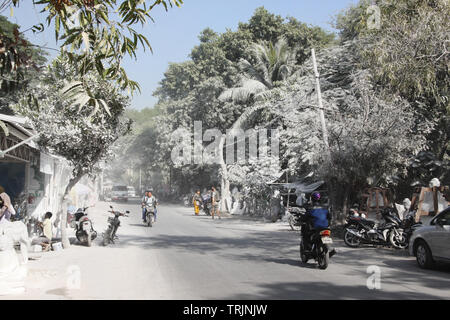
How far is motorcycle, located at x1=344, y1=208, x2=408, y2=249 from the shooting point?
14008 millimetres

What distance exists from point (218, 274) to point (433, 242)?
4.81 meters

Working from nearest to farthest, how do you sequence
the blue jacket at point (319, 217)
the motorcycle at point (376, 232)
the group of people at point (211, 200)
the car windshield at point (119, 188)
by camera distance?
the blue jacket at point (319, 217), the motorcycle at point (376, 232), the group of people at point (211, 200), the car windshield at point (119, 188)

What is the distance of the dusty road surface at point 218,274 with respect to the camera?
300 inches

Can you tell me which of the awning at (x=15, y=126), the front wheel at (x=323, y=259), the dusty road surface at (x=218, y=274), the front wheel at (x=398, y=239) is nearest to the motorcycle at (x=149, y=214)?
the dusty road surface at (x=218, y=274)

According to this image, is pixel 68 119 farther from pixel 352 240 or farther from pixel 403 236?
pixel 403 236

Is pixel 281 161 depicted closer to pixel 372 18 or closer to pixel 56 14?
pixel 372 18

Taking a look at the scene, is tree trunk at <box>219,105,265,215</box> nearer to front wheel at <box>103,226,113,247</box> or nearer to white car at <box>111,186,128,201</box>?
front wheel at <box>103,226,113,247</box>

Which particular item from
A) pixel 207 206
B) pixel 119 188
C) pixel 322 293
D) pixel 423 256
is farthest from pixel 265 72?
pixel 119 188

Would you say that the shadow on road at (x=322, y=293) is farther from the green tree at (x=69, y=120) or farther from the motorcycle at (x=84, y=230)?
the motorcycle at (x=84, y=230)

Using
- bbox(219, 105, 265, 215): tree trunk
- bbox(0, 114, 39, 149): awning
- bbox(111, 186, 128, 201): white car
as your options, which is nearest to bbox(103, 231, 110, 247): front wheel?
bbox(0, 114, 39, 149): awning

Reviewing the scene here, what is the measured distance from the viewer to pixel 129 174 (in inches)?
4680

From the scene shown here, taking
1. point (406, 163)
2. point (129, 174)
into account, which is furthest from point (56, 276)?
point (129, 174)

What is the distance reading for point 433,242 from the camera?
10172mm
